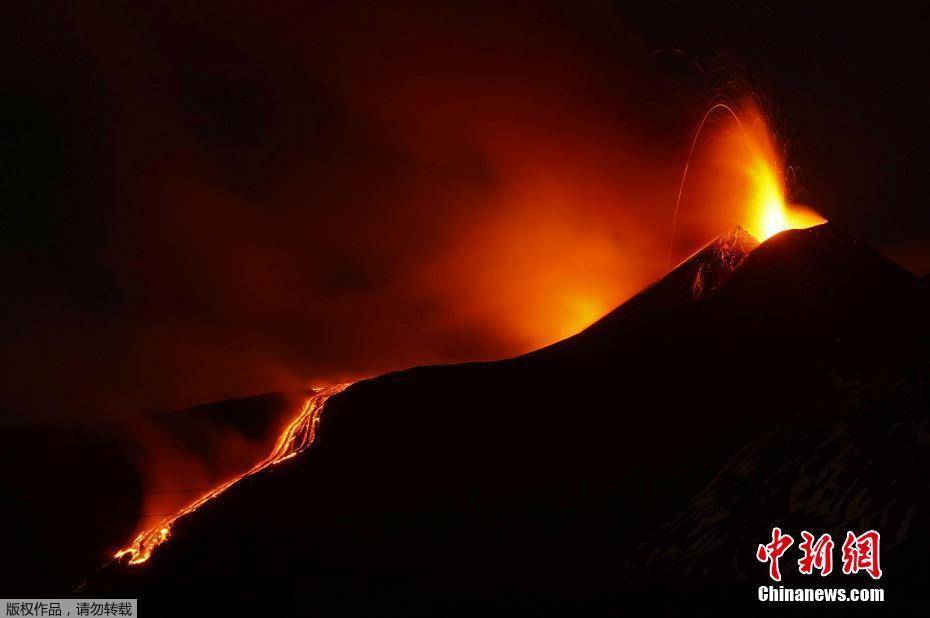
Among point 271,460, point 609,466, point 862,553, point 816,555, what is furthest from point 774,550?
point 271,460

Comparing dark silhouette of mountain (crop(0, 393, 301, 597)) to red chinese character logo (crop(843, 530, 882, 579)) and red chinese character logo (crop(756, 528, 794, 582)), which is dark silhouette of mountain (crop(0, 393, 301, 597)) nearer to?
red chinese character logo (crop(756, 528, 794, 582))

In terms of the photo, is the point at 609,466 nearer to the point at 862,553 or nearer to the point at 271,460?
the point at 862,553

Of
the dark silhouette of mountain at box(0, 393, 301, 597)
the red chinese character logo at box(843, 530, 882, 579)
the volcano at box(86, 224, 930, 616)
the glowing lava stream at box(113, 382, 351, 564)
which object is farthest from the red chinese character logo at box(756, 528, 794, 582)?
the dark silhouette of mountain at box(0, 393, 301, 597)

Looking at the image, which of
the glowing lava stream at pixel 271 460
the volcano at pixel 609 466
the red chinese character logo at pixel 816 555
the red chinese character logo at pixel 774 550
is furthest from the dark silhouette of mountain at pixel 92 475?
the red chinese character logo at pixel 816 555

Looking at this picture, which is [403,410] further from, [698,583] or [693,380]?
[698,583]

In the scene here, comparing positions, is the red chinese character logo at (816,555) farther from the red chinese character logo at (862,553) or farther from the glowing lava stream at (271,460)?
the glowing lava stream at (271,460)

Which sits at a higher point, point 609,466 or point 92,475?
point 92,475
